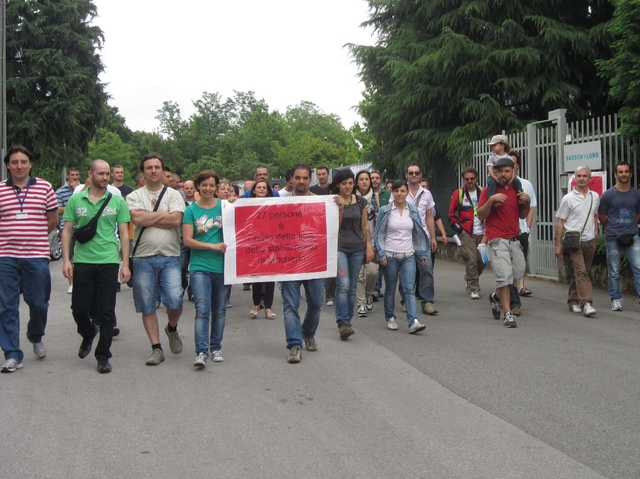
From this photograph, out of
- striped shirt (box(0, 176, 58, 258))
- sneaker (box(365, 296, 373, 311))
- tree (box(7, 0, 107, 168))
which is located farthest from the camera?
tree (box(7, 0, 107, 168))

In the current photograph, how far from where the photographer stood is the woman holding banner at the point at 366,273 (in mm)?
10094

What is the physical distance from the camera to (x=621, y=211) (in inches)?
387

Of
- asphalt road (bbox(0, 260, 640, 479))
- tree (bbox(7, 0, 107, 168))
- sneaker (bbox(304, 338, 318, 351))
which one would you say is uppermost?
tree (bbox(7, 0, 107, 168))

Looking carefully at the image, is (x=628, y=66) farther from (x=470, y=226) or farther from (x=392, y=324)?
(x=392, y=324)

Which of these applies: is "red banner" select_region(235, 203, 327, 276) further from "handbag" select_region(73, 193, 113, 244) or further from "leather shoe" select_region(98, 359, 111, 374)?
"leather shoe" select_region(98, 359, 111, 374)

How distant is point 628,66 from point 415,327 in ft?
18.5

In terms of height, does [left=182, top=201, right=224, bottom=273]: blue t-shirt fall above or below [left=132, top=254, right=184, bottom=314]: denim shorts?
above

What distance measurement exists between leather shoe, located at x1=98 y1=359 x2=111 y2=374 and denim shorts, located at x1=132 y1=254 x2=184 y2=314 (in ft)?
1.76

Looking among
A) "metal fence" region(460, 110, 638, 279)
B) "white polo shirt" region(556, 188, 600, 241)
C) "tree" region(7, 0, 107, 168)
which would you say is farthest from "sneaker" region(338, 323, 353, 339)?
"tree" region(7, 0, 107, 168)

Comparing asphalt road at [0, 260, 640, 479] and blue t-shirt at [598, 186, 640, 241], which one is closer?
asphalt road at [0, 260, 640, 479]

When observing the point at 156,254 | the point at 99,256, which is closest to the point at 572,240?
the point at 156,254

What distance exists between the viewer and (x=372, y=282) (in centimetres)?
1038

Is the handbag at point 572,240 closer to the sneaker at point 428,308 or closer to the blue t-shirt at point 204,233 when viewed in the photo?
the sneaker at point 428,308

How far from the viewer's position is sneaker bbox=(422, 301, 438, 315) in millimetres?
9961
